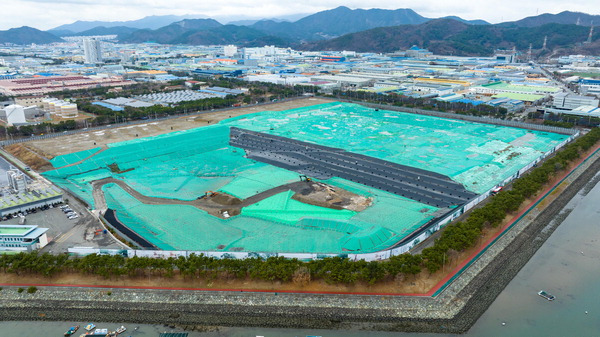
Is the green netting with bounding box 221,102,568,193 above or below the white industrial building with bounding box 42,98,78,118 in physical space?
below

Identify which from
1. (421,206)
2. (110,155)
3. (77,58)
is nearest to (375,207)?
(421,206)

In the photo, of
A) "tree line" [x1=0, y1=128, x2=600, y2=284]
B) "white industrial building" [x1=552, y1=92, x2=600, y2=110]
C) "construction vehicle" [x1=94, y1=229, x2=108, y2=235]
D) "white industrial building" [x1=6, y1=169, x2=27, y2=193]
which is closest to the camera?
"tree line" [x1=0, y1=128, x2=600, y2=284]

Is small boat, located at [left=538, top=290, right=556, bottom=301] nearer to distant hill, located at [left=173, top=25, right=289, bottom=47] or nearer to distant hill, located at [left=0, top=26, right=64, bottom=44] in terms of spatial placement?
distant hill, located at [left=173, top=25, right=289, bottom=47]

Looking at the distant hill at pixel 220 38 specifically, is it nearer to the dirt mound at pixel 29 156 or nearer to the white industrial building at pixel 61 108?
the white industrial building at pixel 61 108

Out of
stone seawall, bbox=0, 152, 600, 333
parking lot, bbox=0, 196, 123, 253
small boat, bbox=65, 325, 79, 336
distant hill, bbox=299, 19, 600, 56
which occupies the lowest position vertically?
small boat, bbox=65, 325, 79, 336

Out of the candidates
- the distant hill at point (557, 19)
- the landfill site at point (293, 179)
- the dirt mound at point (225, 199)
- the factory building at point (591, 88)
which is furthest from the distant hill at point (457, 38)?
Answer: the dirt mound at point (225, 199)

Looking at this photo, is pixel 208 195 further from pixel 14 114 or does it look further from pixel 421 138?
pixel 14 114

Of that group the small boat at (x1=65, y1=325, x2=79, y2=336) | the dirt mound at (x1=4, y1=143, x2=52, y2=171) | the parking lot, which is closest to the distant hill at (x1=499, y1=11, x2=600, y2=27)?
the dirt mound at (x1=4, y1=143, x2=52, y2=171)
